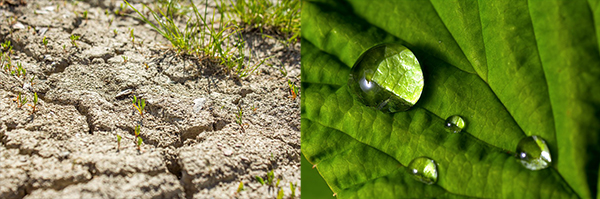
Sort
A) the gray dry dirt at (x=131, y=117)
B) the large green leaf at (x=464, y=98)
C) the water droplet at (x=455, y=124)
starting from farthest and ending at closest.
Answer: the gray dry dirt at (x=131, y=117), the water droplet at (x=455, y=124), the large green leaf at (x=464, y=98)

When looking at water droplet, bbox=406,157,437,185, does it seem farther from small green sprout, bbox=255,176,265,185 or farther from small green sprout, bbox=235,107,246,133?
small green sprout, bbox=235,107,246,133

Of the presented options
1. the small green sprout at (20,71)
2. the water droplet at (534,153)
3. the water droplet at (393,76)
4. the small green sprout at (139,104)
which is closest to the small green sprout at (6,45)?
the small green sprout at (20,71)

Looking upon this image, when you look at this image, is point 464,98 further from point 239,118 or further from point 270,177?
point 239,118

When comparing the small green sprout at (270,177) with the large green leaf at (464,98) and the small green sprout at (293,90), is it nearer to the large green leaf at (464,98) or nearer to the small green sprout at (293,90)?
the large green leaf at (464,98)

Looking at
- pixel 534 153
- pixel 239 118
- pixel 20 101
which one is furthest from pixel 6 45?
pixel 534 153

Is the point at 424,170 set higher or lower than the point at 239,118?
higher

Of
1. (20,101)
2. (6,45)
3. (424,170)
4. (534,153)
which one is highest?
(534,153)

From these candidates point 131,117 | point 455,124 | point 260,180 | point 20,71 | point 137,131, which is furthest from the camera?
point 20,71

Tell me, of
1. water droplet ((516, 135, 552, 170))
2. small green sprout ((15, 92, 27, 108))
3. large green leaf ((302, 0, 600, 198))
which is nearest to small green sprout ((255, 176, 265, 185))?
large green leaf ((302, 0, 600, 198))
